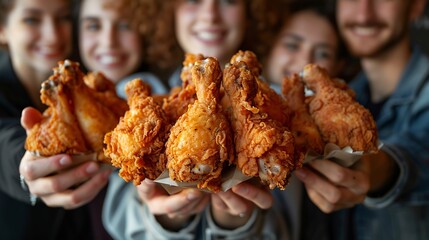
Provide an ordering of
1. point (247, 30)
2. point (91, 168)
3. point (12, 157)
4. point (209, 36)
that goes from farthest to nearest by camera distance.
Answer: point (247, 30)
point (209, 36)
point (12, 157)
point (91, 168)

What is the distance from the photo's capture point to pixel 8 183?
54.7 inches

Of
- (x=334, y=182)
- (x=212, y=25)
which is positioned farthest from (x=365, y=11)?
(x=334, y=182)

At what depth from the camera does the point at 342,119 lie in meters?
0.91

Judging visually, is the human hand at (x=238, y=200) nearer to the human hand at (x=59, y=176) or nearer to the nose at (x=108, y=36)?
the human hand at (x=59, y=176)

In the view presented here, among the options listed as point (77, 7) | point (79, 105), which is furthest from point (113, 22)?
point (79, 105)

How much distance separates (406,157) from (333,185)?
41 centimetres

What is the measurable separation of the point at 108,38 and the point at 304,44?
1.05 m

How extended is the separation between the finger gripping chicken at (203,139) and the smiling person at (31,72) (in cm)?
123

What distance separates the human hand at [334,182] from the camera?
1.04 m

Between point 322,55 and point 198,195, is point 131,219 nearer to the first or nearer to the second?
point 198,195

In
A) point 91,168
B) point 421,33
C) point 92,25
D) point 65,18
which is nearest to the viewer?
point 91,168

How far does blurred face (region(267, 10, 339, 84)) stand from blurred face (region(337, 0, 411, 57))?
0.39 feet

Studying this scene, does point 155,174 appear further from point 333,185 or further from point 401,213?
point 401,213

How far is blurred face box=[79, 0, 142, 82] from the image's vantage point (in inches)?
89.3
